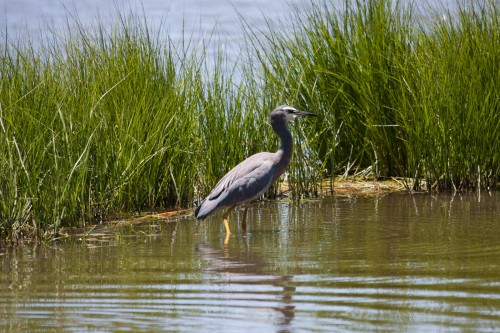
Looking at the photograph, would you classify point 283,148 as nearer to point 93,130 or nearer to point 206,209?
point 206,209

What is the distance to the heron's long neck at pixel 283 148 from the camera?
8.77m

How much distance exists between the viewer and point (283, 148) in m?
8.88

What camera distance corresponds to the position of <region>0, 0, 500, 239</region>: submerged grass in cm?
839

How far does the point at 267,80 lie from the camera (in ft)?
34.9

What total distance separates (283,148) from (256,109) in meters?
1.26

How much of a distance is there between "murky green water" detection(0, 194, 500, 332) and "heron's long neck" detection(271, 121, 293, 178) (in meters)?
0.43

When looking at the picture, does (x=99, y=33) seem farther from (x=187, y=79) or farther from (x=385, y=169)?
(x=385, y=169)

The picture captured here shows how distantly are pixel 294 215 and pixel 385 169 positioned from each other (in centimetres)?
180

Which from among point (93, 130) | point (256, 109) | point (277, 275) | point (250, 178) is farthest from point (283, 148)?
point (277, 275)

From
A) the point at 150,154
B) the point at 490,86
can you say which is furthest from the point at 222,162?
the point at 490,86

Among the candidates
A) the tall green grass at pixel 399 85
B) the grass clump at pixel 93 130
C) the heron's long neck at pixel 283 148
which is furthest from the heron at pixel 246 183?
the tall green grass at pixel 399 85

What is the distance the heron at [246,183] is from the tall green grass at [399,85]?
1.28m

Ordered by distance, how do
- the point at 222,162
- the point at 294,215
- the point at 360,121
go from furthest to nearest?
the point at 360,121, the point at 222,162, the point at 294,215

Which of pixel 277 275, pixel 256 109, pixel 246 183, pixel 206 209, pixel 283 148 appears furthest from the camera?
pixel 256 109
